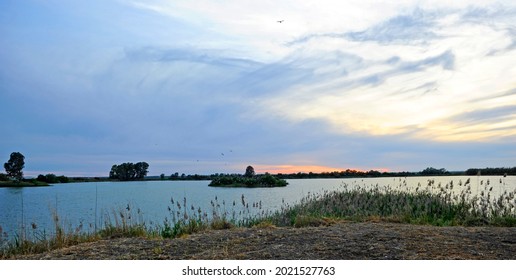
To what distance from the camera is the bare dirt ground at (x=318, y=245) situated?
630cm

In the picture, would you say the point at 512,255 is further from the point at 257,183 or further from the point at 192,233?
the point at 257,183

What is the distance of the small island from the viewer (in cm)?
4159

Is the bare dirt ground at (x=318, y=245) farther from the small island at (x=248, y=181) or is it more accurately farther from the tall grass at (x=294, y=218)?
the small island at (x=248, y=181)

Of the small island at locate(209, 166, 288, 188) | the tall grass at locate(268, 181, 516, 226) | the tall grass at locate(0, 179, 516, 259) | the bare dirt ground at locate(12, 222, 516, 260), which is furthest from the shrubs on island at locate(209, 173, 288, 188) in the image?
the bare dirt ground at locate(12, 222, 516, 260)

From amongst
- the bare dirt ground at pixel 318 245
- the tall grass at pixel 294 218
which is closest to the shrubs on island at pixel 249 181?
the tall grass at pixel 294 218

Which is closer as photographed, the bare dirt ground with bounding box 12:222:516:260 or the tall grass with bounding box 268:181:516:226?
the bare dirt ground with bounding box 12:222:516:260

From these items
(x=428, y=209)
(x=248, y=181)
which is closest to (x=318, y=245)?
(x=428, y=209)

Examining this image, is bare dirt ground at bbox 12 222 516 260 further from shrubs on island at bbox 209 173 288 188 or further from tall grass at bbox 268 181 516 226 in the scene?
shrubs on island at bbox 209 173 288 188

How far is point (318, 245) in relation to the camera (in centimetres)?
680

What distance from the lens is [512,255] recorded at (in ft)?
20.7

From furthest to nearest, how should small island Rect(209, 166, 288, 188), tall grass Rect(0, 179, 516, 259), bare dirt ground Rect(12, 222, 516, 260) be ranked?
1. small island Rect(209, 166, 288, 188)
2. tall grass Rect(0, 179, 516, 259)
3. bare dirt ground Rect(12, 222, 516, 260)

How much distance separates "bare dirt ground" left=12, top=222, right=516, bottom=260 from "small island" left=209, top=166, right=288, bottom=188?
33.3 metres

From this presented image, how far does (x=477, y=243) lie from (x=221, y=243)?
3984mm
